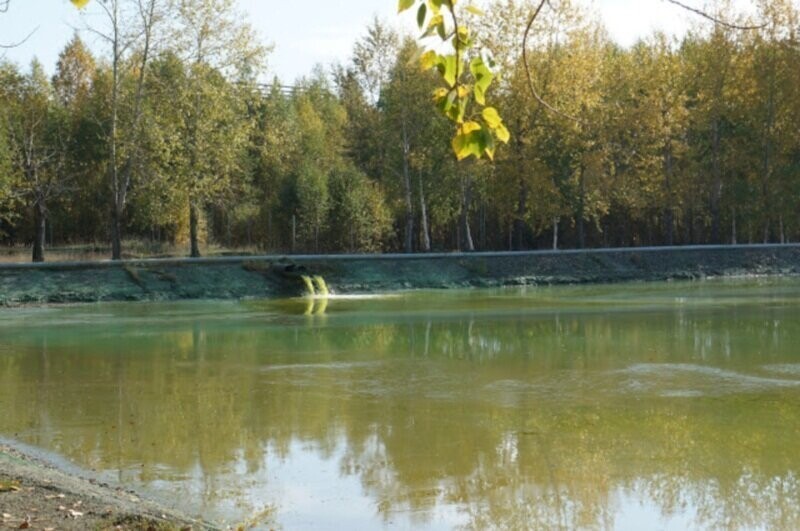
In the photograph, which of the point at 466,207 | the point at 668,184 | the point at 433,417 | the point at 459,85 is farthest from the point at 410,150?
the point at 459,85

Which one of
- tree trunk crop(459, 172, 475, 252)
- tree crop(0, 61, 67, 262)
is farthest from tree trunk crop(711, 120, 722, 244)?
tree crop(0, 61, 67, 262)

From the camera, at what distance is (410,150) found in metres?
46.7

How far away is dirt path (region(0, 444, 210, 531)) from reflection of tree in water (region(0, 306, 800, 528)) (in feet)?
2.75

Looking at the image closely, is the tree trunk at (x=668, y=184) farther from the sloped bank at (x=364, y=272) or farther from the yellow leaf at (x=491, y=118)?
the yellow leaf at (x=491, y=118)

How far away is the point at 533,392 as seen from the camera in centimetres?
1316

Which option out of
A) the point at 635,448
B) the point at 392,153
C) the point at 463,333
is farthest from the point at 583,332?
the point at 392,153

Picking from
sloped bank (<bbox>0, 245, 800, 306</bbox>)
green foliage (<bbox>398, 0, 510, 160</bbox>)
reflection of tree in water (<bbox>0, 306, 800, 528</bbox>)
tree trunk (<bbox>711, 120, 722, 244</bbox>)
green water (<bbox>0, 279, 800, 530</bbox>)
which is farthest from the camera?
tree trunk (<bbox>711, 120, 722, 244</bbox>)

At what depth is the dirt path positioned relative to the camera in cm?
645

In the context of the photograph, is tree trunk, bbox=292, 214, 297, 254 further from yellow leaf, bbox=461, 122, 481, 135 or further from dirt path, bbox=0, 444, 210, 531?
yellow leaf, bbox=461, 122, 481, 135

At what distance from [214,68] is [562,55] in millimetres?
13384

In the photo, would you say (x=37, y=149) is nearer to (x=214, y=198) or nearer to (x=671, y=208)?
(x=214, y=198)

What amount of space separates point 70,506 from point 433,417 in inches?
202

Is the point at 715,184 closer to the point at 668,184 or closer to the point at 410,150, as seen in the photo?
the point at 668,184

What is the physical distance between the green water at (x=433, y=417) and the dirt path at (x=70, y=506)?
548 millimetres
